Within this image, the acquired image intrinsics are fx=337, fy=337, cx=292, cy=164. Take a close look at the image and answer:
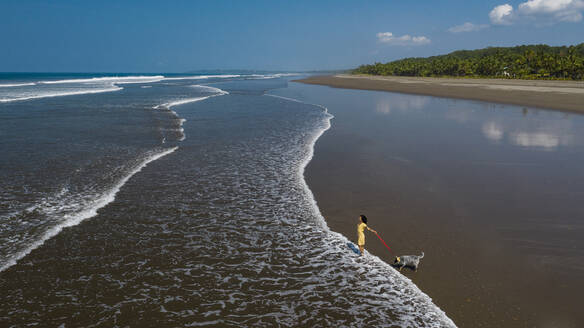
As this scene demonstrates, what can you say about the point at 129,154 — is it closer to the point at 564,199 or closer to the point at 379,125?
the point at 379,125

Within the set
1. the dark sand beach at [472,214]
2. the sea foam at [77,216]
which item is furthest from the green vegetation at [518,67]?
the sea foam at [77,216]

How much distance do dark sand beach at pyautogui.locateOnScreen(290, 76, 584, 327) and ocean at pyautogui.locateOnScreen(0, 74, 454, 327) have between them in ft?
2.37

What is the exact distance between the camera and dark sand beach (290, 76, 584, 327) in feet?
20.0

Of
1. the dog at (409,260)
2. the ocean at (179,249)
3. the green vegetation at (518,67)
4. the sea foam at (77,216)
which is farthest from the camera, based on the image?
the green vegetation at (518,67)

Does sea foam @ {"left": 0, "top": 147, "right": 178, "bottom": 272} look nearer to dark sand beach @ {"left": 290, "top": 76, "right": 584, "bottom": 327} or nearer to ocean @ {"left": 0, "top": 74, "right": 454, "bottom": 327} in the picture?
ocean @ {"left": 0, "top": 74, "right": 454, "bottom": 327}

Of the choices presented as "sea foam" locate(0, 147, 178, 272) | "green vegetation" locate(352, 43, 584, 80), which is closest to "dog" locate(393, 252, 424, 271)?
"sea foam" locate(0, 147, 178, 272)

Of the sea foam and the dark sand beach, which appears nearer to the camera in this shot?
the dark sand beach

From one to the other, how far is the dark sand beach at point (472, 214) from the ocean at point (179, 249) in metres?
0.72

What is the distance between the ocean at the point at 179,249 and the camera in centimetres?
604

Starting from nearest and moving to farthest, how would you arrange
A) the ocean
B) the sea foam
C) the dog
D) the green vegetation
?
the ocean
the dog
the sea foam
the green vegetation

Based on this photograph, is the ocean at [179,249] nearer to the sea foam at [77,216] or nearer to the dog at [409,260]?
the sea foam at [77,216]

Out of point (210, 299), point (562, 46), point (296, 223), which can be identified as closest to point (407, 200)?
point (296, 223)

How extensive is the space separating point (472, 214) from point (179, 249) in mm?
7856

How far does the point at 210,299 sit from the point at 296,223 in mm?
3621
